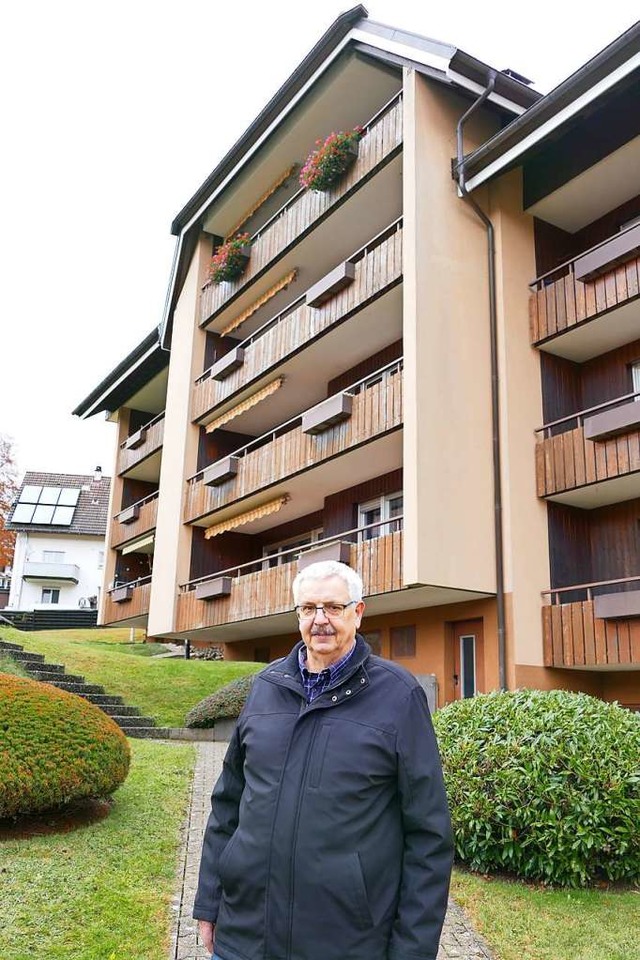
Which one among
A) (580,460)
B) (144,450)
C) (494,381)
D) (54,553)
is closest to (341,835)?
(580,460)

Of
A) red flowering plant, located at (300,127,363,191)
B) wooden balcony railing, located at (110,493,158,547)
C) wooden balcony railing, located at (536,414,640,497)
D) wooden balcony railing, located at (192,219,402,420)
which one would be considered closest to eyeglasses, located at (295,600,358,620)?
wooden balcony railing, located at (536,414,640,497)

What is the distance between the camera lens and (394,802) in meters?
3.20

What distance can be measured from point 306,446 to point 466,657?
5.73 meters

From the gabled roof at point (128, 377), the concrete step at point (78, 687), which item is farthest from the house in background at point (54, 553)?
the concrete step at point (78, 687)

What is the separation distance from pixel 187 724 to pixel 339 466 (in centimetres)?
627

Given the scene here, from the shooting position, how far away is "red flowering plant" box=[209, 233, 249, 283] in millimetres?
23281

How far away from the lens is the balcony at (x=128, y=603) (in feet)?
88.4

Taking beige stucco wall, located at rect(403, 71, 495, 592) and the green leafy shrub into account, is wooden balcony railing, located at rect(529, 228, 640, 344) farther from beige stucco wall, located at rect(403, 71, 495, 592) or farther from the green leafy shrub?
the green leafy shrub

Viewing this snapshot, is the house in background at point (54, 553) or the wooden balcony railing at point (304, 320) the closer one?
the wooden balcony railing at point (304, 320)

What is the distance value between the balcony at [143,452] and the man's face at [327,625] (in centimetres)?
2536

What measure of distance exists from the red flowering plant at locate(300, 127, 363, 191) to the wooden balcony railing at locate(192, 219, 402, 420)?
5.66 ft

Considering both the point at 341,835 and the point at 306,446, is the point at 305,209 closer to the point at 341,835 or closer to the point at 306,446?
the point at 306,446

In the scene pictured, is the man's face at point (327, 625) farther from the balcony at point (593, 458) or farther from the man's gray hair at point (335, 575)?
the balcony at point (593, 458)

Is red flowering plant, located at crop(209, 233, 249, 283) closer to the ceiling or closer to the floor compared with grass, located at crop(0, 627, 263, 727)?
closer to the ceiling
